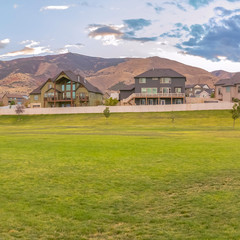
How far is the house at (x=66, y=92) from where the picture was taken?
104188 millimetres

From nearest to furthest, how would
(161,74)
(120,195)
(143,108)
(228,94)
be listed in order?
(120,195) → (143,108) → (228,94) → (161,74)

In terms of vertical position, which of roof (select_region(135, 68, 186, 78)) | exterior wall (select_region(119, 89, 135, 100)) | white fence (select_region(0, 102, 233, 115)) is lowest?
white fence (select_region(0, 102, 233, 115))

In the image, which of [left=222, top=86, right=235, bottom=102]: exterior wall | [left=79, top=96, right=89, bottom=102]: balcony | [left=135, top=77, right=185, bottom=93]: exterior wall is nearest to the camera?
[left=222, top=86, right=235, bottom=102]: exterior wall

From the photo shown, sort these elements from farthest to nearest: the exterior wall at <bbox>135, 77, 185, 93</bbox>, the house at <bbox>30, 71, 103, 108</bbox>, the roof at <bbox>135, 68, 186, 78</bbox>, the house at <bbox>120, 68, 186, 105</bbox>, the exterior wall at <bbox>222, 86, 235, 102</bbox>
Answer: the house at <bbox>30, 71, 103, 108</bbox> < the roof at <bbox>135, 68, 186, 78</bbox> < the exterior wall at <bbox>135, 77, 185, 93</bbox> < the house at <bbox>120, 68, 186, 105</bbox> < the exterior wall at <bbox>222, 86, 235, 102</bbox>

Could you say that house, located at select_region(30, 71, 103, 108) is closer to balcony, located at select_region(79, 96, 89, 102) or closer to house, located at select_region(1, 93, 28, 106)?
balcony, located at select_region(79, 96, 89, 102)

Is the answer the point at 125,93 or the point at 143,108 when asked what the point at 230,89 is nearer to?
the point at 143,108

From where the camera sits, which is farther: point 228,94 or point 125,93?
point 125,93

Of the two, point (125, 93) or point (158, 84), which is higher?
point (158, 84)

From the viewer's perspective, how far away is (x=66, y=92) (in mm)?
105875

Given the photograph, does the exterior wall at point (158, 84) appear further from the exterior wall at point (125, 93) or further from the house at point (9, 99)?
the house at point (9, 99)

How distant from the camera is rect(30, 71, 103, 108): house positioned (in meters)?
104

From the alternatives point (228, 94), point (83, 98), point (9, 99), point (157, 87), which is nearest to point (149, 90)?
point (157, 87)

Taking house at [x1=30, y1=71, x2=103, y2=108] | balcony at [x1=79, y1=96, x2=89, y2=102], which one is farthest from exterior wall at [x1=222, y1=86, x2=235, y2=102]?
balcony at [x1=79, y1=96, x2=89, y2=102]

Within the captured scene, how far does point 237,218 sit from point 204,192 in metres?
2.69
